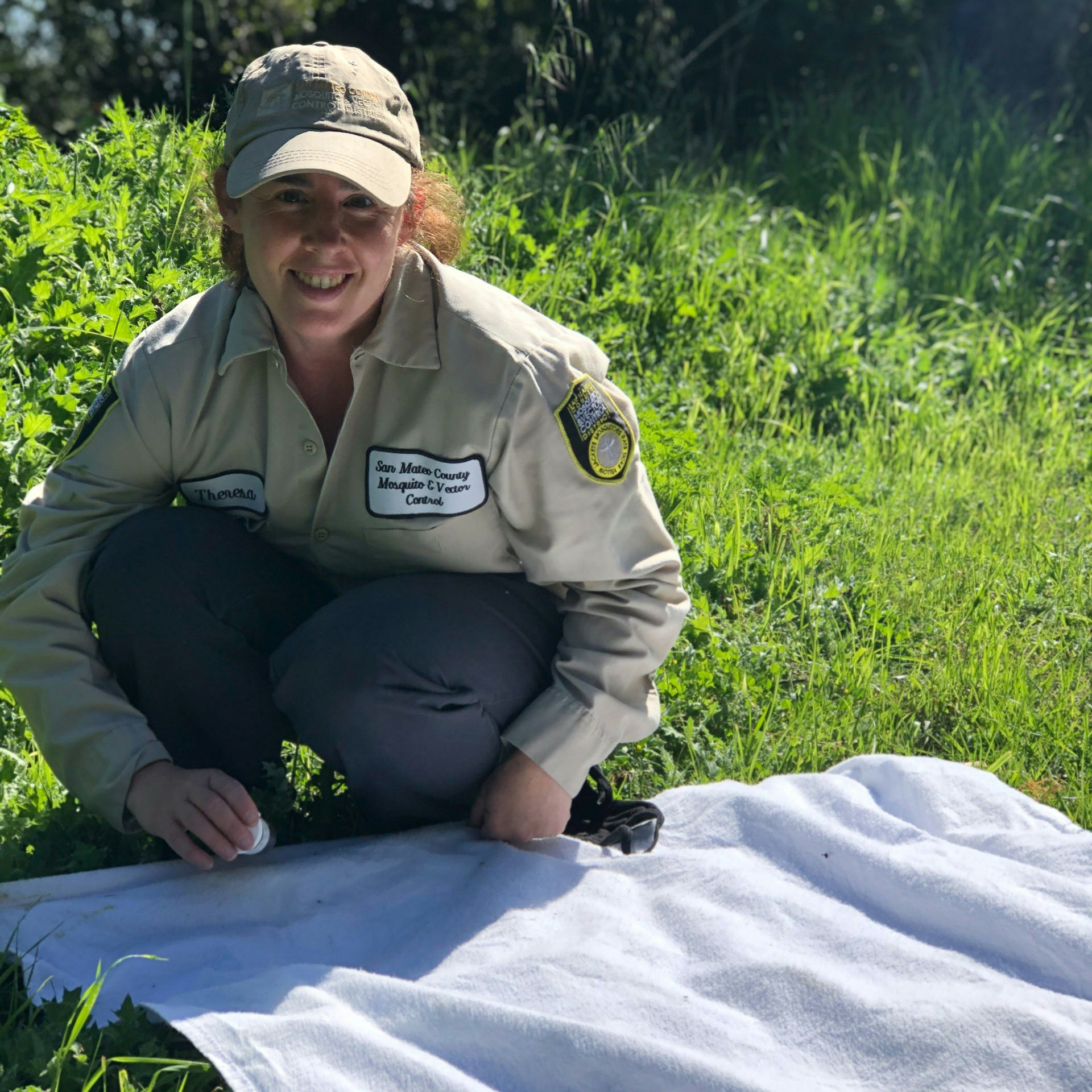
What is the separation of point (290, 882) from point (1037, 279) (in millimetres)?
4395

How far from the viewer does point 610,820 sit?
2301 millimetres

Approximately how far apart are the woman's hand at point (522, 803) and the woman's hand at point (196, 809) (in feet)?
1.33

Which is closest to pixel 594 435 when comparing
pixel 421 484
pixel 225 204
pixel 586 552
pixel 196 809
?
pixel 586 552

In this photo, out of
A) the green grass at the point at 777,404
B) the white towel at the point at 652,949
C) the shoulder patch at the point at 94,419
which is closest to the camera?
the white towel at the point at 652,949

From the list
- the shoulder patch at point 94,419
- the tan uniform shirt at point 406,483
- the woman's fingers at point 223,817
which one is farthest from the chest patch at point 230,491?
the woman's fingers at point 223,817

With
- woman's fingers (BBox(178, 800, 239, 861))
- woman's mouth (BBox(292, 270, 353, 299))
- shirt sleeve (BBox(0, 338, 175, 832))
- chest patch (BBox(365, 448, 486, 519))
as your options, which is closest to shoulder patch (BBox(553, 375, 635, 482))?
chest patch (BBox(365, 448, 486, 519))

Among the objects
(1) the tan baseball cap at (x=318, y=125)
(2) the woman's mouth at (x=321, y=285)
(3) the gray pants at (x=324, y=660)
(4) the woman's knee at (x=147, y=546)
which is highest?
(1) the tan baseball cap at (x=318, y=125)

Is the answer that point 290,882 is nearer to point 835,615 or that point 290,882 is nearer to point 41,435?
point 41,435

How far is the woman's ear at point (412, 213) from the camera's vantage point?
2.20 metres

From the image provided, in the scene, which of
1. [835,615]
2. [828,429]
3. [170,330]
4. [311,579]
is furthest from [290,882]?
[828,429]

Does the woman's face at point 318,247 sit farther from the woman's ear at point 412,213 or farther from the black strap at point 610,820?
the black strap at point 610,820

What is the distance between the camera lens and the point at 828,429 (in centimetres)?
425

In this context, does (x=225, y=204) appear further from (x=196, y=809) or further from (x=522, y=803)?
(x=522, y=803)

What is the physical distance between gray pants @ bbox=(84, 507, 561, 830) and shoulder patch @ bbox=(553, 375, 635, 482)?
0.28 m
